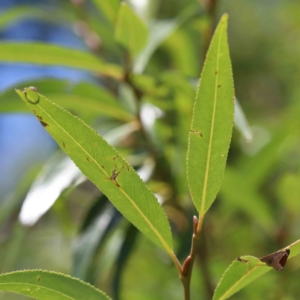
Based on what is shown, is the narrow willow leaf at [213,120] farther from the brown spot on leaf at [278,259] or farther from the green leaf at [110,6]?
the green leaf at [110,6]

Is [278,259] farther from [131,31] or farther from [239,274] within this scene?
[131,31]

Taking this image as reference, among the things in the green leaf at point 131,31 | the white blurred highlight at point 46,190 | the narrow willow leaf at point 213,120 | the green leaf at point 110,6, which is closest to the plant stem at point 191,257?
the narrow willow leaf at point 213,120

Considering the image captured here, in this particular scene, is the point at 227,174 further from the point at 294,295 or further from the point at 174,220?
the point at 294,295

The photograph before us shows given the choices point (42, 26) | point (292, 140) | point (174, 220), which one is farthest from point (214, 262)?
point (42, 26)

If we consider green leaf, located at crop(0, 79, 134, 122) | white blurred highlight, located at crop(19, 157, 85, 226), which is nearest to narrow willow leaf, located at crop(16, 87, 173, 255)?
white blurred highlight, located at crop(19, 157, 85, 226)

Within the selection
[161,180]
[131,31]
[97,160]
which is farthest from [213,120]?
[161,180]

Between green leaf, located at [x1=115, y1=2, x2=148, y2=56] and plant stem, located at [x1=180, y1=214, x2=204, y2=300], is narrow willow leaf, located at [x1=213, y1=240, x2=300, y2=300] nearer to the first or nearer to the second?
plant stem, located at [x1=180, y1=214, x2=204, y2=300]
